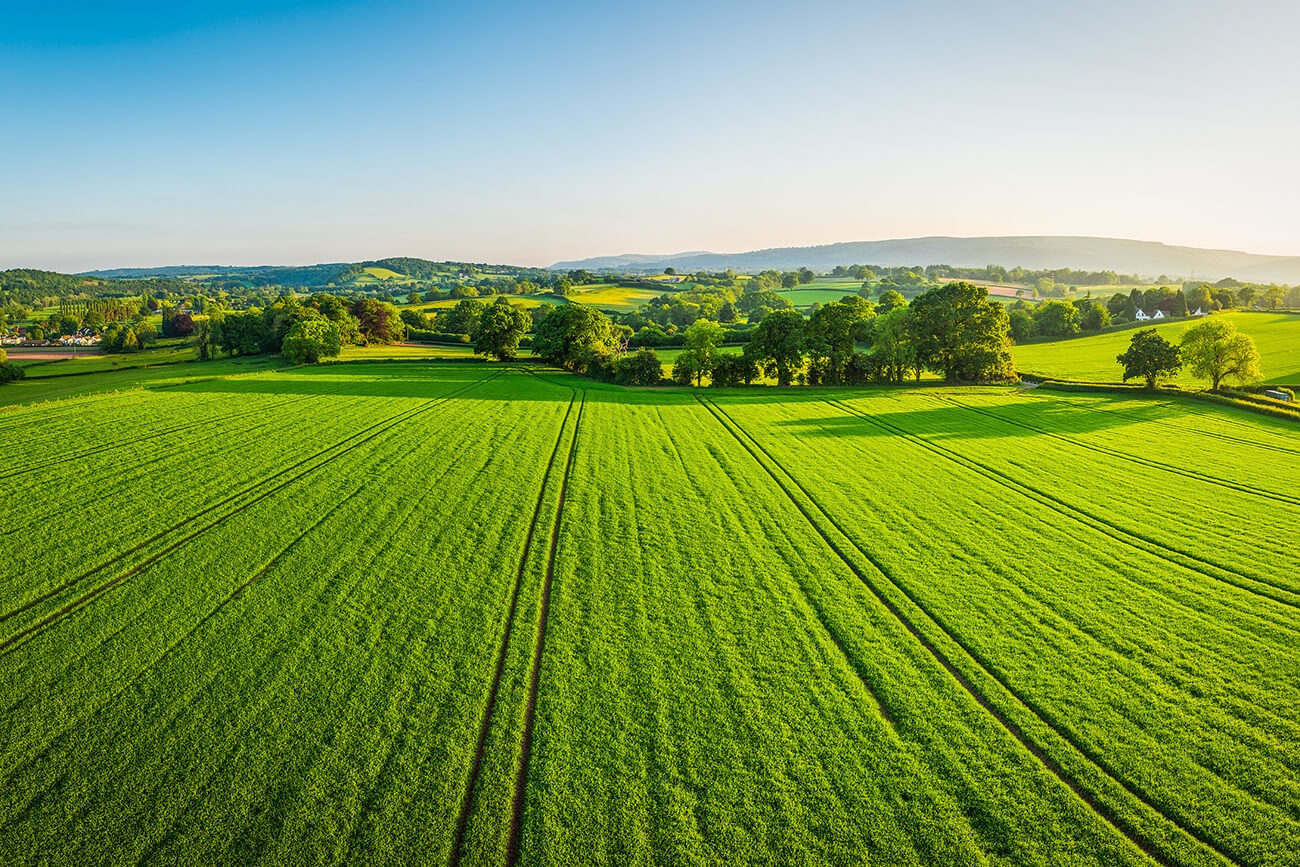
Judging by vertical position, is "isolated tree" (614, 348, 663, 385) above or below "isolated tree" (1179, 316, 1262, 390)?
below

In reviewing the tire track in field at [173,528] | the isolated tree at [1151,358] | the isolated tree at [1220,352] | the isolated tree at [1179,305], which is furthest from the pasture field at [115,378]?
the isolated tree at [1179,305]

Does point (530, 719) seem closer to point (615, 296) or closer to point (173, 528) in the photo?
point (173, 528)

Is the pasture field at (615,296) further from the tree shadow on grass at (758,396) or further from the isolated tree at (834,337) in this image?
the isolated tree at (834,337)

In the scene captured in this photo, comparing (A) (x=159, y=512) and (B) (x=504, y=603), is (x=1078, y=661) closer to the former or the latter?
(B) (x=504, y=603)

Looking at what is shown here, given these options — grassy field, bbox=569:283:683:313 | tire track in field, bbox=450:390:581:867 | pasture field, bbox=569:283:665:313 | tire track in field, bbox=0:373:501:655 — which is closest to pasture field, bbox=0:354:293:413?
tire track in field, bbox=0:373:501:655

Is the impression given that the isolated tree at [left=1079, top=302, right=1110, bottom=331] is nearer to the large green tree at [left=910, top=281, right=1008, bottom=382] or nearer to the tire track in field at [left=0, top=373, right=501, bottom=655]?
the large green tree at [left=910, top=281, right=1008, bottom=382]
